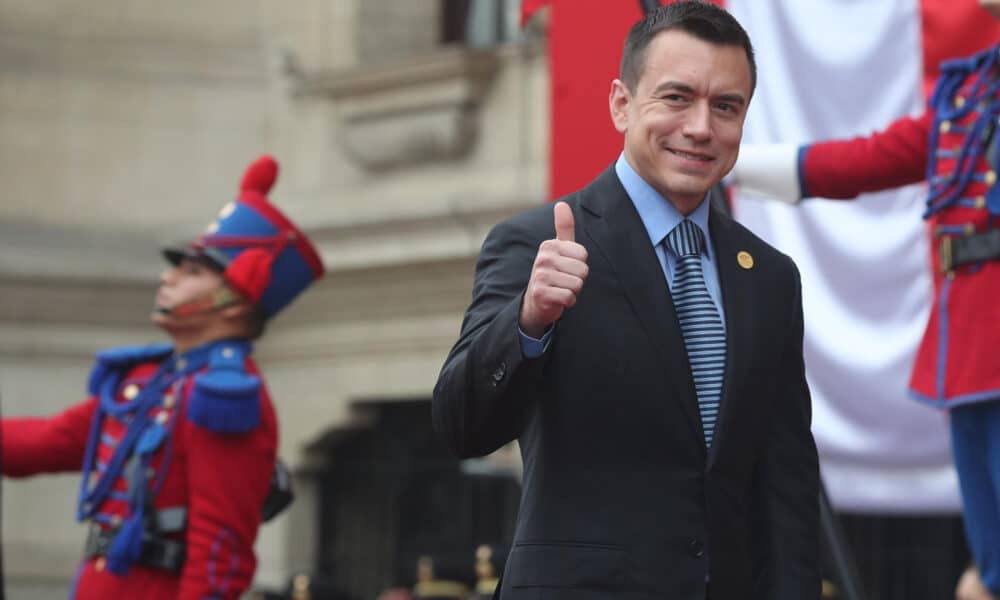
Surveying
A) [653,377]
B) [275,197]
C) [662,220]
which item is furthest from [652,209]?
[275,197]

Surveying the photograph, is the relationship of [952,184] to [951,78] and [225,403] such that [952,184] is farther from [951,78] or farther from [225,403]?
[225,403]

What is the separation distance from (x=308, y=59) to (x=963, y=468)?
5.69 meters

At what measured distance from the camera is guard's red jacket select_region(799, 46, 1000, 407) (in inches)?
146

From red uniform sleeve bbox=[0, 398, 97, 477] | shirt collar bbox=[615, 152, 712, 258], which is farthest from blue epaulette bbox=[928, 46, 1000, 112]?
red uniform sleeve bbox=[0, 398, 97, 477]

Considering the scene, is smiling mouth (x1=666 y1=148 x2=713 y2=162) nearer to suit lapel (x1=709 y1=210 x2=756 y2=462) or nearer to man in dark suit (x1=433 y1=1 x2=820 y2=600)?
man in dark suit (x1=433 y1=1 x2=820 y2=600)

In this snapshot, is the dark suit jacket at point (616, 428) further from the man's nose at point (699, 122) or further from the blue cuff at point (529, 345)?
the man's nose at point (699, 122)

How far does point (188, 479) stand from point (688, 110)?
208 cm

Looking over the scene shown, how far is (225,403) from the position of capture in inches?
172

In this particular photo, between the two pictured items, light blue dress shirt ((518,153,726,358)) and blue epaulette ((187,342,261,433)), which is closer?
light blue dress shirt ((518,153,726,358))

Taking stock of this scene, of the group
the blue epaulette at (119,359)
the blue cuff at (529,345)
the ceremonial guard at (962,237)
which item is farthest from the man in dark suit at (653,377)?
the blue epaulette at (119,359)

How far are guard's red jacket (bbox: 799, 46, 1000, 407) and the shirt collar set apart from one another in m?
1.13

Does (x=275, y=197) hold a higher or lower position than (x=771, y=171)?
higher

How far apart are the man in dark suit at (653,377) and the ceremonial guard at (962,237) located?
1021mm

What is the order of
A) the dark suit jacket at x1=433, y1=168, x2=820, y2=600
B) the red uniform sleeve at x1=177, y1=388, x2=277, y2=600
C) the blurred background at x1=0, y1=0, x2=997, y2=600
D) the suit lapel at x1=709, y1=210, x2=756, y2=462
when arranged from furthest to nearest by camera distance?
the blurred background at x1=0, y1=0, x2=997, y2=600
the red uniform sleeve at x1=177, y1=388, x2=277, y2=600
the suit lapel at x1=709, y1=210, x2=756, y2=462
the dark suit jacket at x1=433, y1=168, x2=820, y2=600
